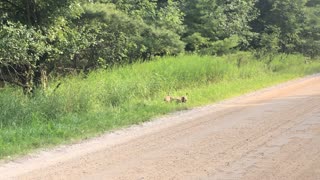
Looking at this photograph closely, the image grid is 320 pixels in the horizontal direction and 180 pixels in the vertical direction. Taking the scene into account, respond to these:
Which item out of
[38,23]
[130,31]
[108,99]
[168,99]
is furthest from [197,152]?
[130,31]

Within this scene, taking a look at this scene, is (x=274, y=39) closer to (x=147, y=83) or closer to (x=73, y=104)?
(x=147, y=83)

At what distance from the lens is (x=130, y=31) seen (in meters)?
19.8

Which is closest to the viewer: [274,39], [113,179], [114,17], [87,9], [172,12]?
[113,179]

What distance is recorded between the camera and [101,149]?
314 inches

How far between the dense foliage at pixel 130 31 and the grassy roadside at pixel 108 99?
103 centimetres

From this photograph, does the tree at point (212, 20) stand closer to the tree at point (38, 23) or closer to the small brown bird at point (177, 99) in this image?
the small brown bird at point (177, 99)

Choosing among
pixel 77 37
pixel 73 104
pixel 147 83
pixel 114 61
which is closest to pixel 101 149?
pixel 73 104

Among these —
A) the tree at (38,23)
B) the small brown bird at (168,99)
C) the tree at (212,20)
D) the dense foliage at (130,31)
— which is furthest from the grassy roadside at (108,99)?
the tree at (212,20)

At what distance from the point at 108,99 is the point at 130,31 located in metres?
7.41

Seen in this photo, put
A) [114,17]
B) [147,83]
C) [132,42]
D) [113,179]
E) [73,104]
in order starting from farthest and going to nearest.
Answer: [132,42]
[114,17]
[147,83]
[73,104]
[113,179]

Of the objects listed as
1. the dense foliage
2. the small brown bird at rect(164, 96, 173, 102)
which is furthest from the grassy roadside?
the dense foliage

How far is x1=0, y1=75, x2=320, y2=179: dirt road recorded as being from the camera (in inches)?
251

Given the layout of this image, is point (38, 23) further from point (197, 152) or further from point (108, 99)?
point (197, 152)

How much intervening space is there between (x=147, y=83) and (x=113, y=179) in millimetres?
9210
